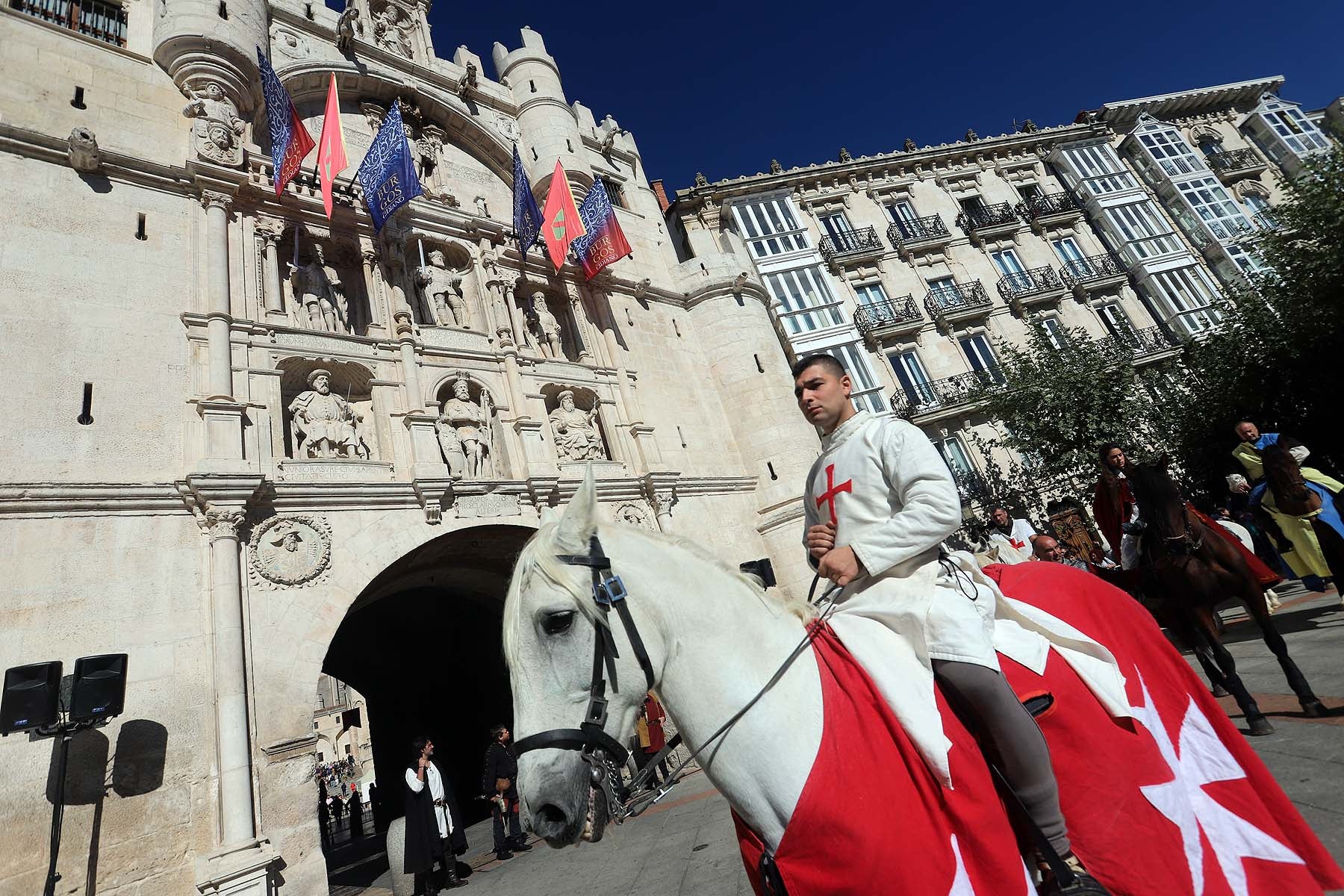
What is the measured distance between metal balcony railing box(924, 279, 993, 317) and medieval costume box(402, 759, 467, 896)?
22.7 meters

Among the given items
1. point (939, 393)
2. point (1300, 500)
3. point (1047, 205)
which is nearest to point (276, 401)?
point (1300, 500)

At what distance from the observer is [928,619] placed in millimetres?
2172

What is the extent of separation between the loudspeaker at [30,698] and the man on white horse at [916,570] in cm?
739

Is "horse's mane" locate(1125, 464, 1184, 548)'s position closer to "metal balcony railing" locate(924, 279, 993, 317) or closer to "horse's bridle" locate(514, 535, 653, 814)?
"horse's bridle" locate(514, 535, 653, 814)

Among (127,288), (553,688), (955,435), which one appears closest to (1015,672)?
(553,688)

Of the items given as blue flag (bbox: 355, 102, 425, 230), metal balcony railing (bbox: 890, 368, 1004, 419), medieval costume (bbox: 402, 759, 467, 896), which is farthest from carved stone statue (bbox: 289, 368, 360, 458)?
metal balcony railing (bbox: 890, 368, 1004, 419)

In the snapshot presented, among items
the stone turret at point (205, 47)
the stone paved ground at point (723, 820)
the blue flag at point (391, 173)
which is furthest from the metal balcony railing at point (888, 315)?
the stone turret at point (205, 47)

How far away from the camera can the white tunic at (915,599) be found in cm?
209

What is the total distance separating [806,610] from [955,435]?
71.9 feet

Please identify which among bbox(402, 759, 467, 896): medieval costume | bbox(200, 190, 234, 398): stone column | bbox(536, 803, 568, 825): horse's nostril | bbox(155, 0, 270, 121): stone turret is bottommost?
bbox(402, 759, 467, 896): medieval costume

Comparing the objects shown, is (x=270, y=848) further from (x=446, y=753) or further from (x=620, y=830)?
(x=446, y=753)

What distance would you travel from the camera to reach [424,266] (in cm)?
1263

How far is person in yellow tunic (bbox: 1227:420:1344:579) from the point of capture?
Answer: 6.05 metres

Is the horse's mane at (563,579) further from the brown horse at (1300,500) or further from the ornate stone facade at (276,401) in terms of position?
the ornate stone facade at (276,401)
